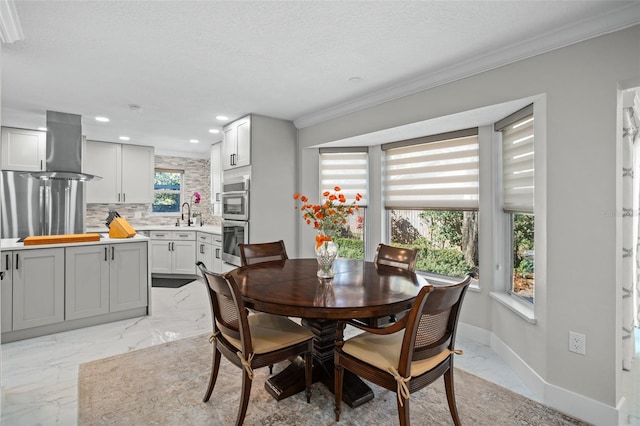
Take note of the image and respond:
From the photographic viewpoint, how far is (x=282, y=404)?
2148 millimetres

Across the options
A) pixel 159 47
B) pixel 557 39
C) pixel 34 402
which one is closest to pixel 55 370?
pixel 34 402

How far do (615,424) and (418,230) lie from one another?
2.27 metres

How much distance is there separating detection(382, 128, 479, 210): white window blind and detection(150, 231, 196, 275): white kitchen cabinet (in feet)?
12.0

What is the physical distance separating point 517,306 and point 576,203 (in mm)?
993

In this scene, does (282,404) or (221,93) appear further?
(221,93)

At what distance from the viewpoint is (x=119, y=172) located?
5824 mm

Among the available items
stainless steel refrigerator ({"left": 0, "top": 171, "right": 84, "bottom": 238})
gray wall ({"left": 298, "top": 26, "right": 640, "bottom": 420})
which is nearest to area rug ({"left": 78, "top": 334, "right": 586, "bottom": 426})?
gray wall ({"left": 298, "top": 26, "right": 640, "bottom": 420})

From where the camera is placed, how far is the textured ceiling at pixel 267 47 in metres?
1.94

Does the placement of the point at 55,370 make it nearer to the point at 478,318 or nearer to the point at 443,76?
the point at 478,318

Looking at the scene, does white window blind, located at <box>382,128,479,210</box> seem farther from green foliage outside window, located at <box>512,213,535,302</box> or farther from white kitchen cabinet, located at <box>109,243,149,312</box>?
white kitchen cabinet, located at <box>109,243,149,312</box>

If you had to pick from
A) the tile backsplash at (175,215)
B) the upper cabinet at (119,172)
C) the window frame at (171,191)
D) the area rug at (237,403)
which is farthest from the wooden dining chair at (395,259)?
the window frame at (171,191)

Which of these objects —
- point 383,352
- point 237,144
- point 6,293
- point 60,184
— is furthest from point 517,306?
point 60,184

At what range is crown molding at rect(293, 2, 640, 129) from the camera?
1885mm

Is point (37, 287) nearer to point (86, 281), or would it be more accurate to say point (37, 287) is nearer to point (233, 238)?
point (86, 281)
